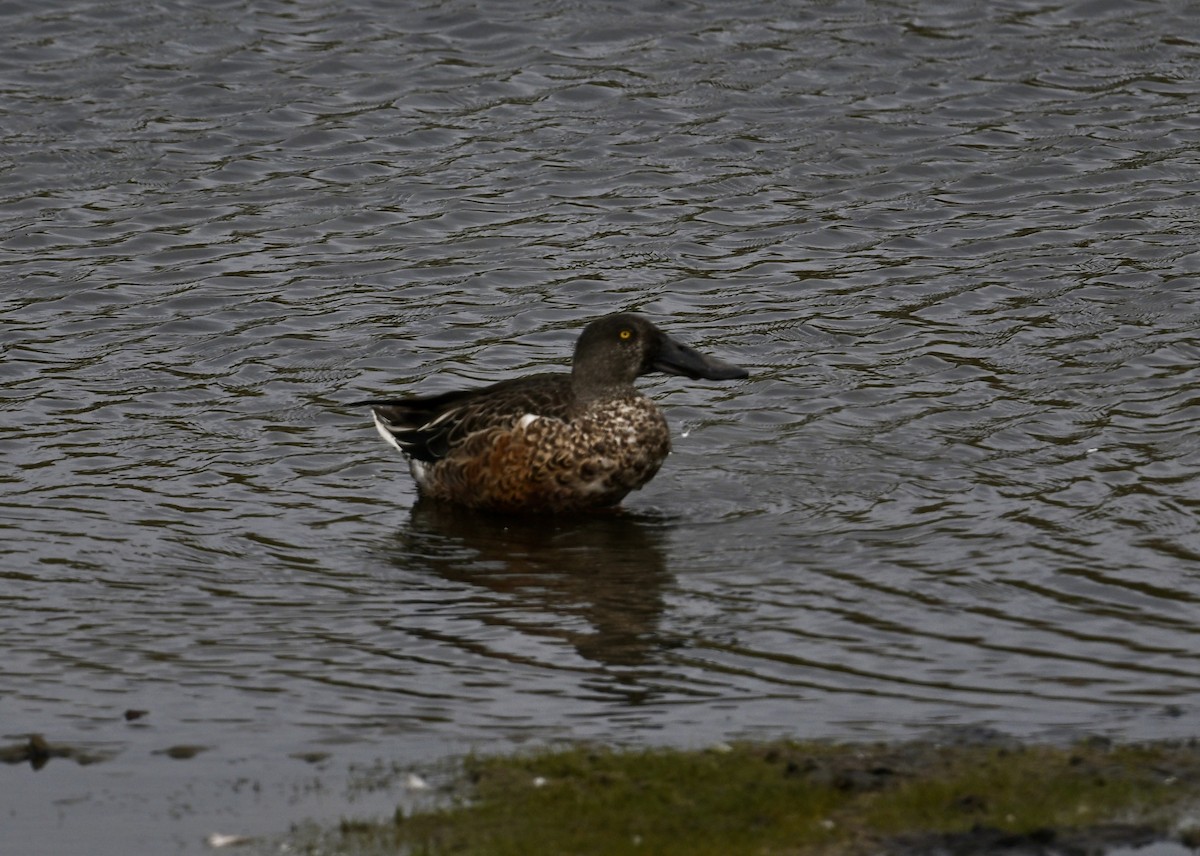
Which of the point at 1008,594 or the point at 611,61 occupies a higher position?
the point at 611,61

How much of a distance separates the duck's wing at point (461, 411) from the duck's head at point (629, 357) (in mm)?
175

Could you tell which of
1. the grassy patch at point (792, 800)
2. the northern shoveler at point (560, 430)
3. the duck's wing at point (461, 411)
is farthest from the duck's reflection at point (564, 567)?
the grassy patch at point (792, 800)

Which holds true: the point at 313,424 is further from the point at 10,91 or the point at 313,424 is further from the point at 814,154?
the point at 10,91

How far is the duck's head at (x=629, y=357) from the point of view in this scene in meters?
10.9

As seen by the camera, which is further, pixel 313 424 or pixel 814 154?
pixel 814 154

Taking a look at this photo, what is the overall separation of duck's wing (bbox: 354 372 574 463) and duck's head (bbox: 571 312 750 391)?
0.18m

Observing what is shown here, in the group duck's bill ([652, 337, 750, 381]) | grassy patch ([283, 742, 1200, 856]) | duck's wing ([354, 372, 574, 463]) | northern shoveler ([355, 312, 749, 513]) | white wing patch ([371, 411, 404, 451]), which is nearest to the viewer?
grassy patch ([283, 742, 1200, 856])

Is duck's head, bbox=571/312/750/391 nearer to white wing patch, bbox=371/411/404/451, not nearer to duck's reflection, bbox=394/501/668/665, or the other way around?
duck's reflection, bbox=394/501/668/665

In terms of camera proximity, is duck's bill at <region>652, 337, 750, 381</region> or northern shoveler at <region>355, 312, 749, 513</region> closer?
northern shoveler at <region>355, 312, 749, 513</region>

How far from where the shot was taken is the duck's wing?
10797mm

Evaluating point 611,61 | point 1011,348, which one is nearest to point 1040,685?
point 1011,348

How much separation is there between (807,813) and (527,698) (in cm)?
164

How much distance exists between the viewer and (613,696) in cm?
787

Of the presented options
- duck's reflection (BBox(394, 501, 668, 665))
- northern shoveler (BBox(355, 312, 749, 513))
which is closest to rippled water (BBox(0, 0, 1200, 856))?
duck's reflection (BBox(394, 501, 668, 665))
